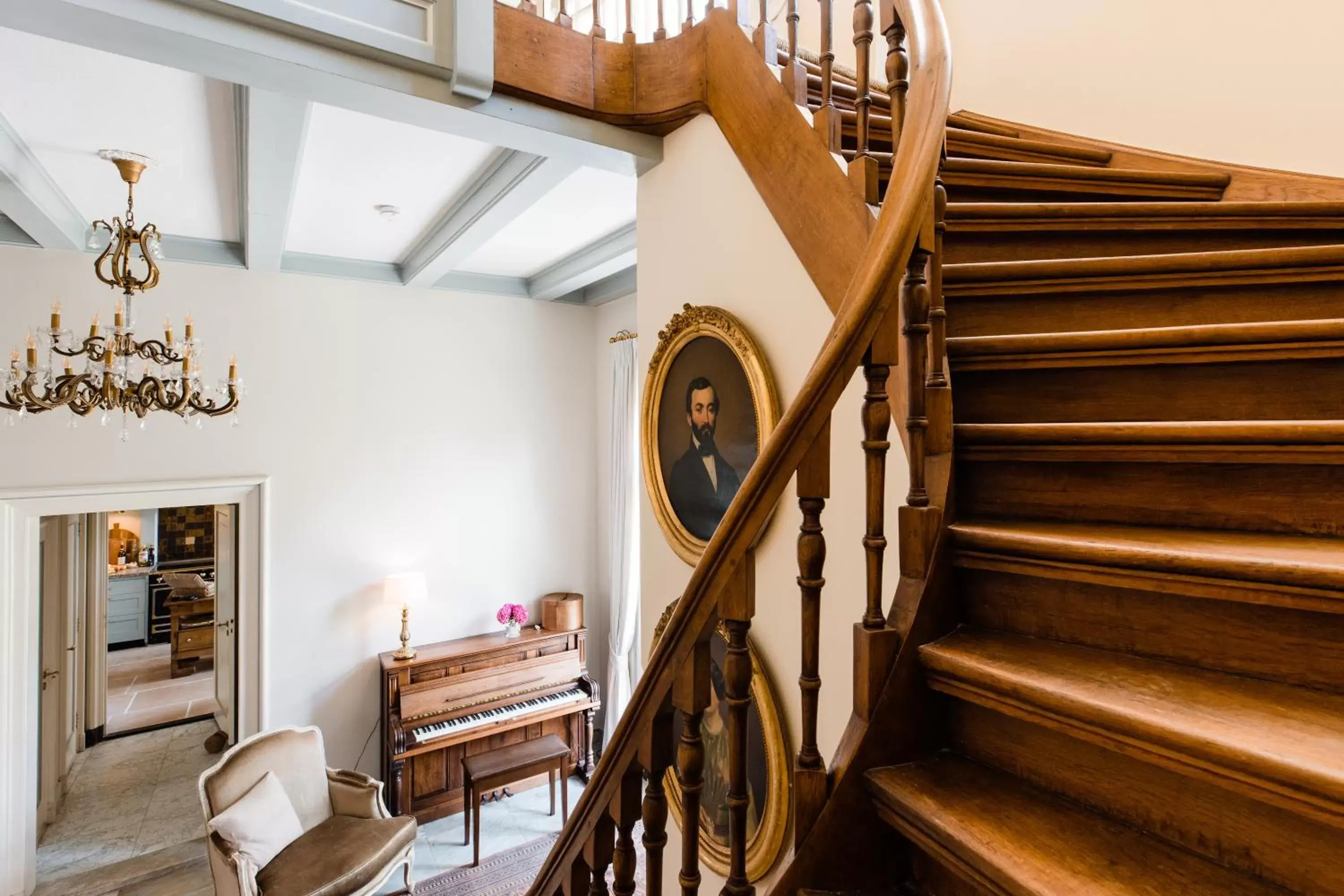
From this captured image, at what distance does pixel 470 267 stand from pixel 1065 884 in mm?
4393

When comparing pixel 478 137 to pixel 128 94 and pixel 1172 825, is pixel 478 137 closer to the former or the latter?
pixel 128 94

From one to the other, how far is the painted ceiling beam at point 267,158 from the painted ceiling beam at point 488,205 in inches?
26.2

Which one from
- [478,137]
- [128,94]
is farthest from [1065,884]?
[128,94]

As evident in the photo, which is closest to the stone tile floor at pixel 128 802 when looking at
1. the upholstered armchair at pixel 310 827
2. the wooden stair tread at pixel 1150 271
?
the upholstered armchair at pixel 310 827

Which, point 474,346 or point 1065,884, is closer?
point 1065,884

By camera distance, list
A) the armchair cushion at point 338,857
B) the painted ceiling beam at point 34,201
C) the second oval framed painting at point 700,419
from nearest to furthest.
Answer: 1. the second oval framed painting at point 700,419
2. the painted ceiling beam at point 34,201
3. the armchair cushion at point 338,857

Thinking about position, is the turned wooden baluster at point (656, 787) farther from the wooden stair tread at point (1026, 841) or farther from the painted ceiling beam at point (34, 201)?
the painted ceiling beam at point (34, 201)

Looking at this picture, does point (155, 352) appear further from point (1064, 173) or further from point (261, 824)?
point (1064, 173)

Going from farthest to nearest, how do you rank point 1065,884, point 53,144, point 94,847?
point 94,847 → point 53,144 → point 1065,884

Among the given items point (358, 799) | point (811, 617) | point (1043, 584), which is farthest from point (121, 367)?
point (1043, 584)

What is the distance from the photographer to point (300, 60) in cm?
162

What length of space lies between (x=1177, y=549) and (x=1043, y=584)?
0.65 feet

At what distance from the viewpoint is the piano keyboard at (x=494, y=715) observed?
4.04 meters

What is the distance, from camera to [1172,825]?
0.82 metres
